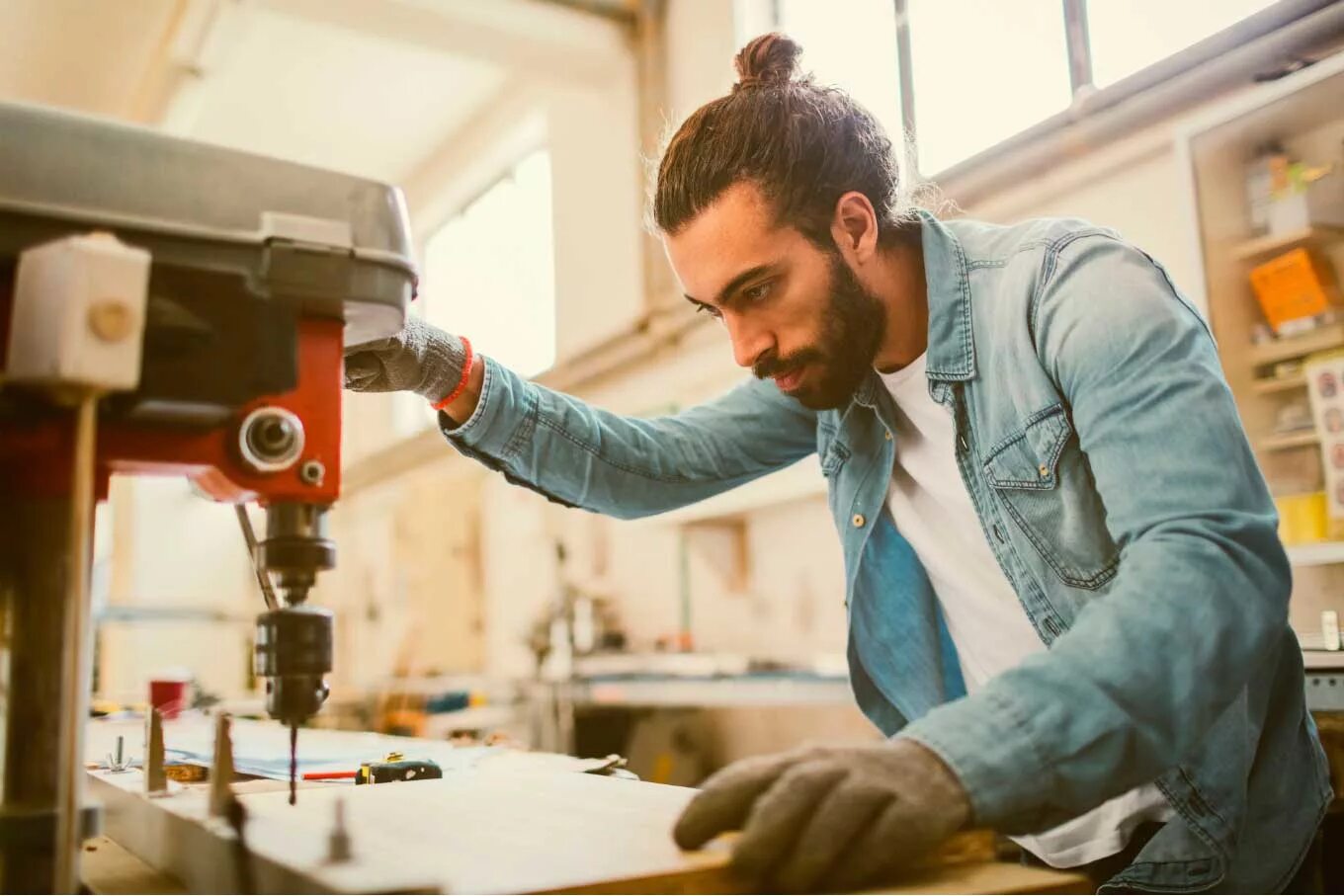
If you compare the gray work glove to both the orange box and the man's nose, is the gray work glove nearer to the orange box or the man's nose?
the man's nose

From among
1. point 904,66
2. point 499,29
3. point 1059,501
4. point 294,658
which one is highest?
point 499,29

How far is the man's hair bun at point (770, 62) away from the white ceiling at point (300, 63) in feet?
9.26

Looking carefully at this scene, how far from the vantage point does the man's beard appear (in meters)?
1.19

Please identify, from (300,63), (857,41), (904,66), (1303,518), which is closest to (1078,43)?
(904,66)

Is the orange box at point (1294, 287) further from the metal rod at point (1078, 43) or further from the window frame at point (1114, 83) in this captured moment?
the metal rod at point (1078, 43)

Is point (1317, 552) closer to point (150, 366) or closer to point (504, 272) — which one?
point (150, 366)

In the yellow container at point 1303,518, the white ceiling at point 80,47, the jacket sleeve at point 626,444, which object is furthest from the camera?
the white ceiling at point 80,47

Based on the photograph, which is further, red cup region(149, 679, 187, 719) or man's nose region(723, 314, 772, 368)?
red cup region(149, 679, 187, 719)

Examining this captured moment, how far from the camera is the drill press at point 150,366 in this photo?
1.97ft

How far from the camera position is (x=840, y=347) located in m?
1.19

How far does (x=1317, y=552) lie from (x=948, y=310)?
1.39 meters

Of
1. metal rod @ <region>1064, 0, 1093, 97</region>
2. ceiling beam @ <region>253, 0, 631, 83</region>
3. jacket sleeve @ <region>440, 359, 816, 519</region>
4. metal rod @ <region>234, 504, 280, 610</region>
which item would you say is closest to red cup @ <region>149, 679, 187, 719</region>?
jacket sleeve @ <region>440, 359, 816, 519</region>

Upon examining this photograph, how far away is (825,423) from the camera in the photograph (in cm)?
135

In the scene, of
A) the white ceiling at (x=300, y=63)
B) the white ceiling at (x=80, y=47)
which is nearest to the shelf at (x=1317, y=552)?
the white ceiling at (x=300, y=63)
